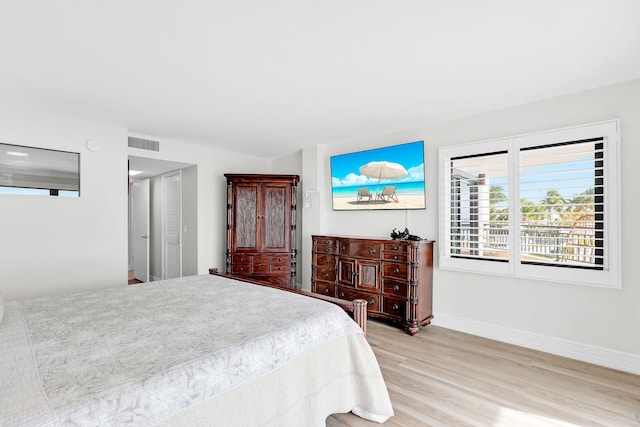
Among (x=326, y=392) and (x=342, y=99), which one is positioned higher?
(x=342, y=99)

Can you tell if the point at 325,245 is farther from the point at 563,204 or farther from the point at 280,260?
the point at 563,204

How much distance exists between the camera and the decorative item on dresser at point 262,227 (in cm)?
469

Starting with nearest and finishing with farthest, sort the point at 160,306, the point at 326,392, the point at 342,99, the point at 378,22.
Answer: the point at 326,392
the point at 378,22
the point at 160,306
the point at 342,99

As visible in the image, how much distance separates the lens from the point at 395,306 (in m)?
3.56

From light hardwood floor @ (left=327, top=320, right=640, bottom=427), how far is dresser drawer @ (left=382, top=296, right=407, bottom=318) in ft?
1.24

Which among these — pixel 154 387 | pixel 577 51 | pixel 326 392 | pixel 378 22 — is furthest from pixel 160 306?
pixel 577 51

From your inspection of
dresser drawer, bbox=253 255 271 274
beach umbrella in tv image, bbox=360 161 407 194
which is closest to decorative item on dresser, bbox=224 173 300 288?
dresser drawer, bbox=253 255 271 274

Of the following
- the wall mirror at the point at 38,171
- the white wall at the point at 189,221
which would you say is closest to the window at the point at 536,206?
the white wall at the point at 189,221

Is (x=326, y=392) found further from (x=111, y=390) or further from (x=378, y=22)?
(x=378, y=22)

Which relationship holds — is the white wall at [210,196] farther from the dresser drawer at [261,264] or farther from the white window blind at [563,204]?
the white window blind at [563,204]

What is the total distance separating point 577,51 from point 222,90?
2714 mm

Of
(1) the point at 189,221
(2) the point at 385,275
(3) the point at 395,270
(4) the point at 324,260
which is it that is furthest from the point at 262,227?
(3) the point at 395,270

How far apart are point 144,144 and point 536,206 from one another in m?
4.68

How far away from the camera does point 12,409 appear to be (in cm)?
93
